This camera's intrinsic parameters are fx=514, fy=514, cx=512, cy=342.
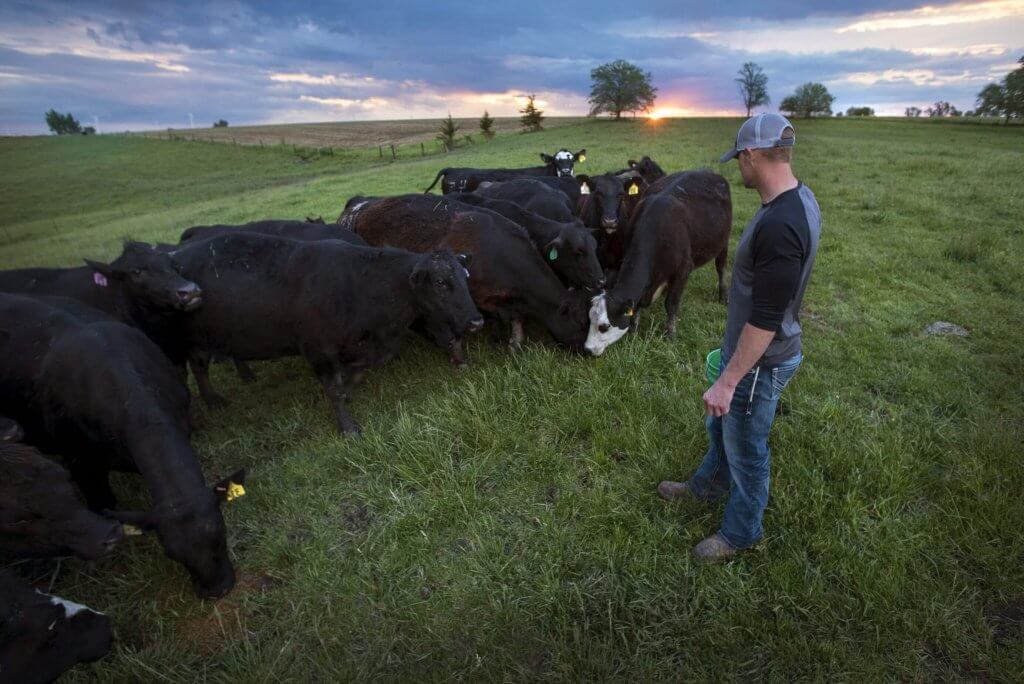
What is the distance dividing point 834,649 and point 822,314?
5.46m

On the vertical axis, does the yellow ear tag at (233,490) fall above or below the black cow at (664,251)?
below

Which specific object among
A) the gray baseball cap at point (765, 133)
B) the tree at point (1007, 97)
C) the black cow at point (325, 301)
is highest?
the tree at point (1007, 97)

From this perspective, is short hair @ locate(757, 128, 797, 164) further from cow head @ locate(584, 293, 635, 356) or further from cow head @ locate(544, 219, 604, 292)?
cow head @ locate(544, 219, 604, 292)

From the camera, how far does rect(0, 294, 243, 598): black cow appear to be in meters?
3.51

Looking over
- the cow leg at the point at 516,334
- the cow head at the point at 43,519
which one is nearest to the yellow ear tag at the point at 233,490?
the cow head at the point at 43,519

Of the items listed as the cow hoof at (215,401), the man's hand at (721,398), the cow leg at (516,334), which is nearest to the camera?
the man's hand at (721,398)

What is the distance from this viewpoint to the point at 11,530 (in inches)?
134

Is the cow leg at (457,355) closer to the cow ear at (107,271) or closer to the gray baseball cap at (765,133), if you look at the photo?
the cow ear at (107,271)

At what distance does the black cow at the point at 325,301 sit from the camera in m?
5.54

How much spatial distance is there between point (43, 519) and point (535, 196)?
26.6 feet

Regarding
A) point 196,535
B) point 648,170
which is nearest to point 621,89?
point 648,170

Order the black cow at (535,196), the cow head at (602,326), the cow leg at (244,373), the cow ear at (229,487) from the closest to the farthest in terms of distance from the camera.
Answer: the cow ear at (229,487) → the cow head at (602,326) → the cow leg at (244,373) → the black cow at (535,196)

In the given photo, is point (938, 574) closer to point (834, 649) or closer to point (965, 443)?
point (834, 649)

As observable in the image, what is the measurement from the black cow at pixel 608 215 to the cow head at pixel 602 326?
1381mm
